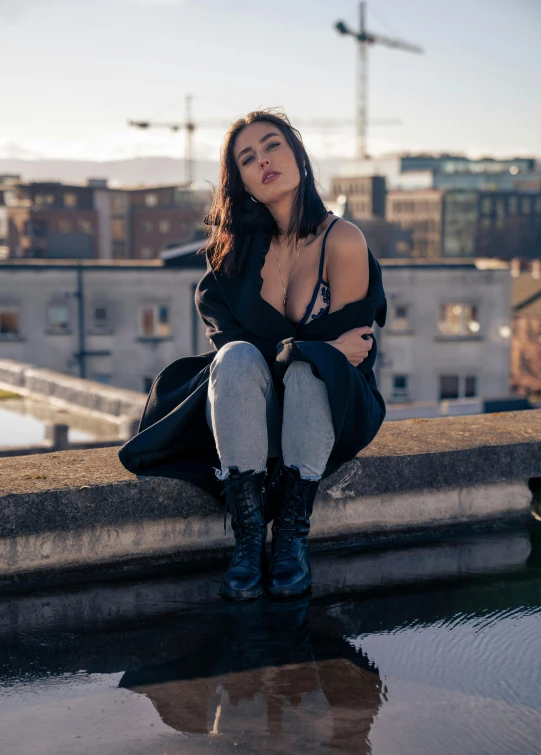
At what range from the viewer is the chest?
380 centimetres

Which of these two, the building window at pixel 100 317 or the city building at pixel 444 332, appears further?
the city building at pixel 444 332

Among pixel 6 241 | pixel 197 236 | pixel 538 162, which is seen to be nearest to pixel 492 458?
pixel 197 236

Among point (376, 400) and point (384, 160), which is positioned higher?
point (384, 160)

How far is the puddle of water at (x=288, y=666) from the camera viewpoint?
234cm

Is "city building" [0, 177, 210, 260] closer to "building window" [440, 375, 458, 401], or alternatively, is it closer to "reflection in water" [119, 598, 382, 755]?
"building window" [440, 375, 458, 401]

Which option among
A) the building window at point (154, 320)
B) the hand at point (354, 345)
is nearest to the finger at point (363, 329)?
the hand at point (354, 345)

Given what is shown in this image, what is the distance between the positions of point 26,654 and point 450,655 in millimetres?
1147

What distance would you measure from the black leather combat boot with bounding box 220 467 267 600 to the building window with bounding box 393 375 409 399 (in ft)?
121

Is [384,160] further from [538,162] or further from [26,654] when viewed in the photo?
[26,654]

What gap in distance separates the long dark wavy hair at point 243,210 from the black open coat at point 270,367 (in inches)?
1.7

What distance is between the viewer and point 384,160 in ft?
462

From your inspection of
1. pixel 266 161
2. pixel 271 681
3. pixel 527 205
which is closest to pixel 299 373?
pixel 266 161

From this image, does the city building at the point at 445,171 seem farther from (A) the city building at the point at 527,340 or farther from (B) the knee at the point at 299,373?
(B) the knee at the point at 299,373

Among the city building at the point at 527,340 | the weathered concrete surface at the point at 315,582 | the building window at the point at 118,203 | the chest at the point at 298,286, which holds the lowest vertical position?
the city building at the point at 527,340
